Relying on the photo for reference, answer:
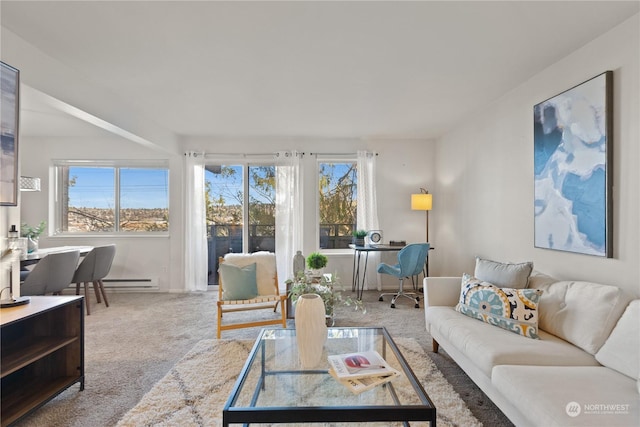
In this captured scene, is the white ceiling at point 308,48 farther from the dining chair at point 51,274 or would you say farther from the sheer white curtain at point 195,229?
the dining chair at point 51,274

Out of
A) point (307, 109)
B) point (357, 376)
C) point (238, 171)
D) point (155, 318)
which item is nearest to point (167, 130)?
point (238, 171)

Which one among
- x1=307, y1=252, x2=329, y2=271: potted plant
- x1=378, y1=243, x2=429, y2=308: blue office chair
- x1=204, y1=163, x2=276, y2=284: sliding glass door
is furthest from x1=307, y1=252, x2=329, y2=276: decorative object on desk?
x1=204, y1=163, x2=276, y2=284: sliding glass door

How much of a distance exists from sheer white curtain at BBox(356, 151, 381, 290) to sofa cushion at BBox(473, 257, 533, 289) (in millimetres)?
2348

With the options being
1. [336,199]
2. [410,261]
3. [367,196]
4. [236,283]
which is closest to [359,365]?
[236,283]

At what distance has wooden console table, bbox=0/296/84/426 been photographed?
183 centimetres

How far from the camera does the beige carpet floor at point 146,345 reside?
76.3 inches

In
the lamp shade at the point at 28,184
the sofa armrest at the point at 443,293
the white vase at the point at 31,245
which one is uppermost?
the lamp shade at the point at 28,184

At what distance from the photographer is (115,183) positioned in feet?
16.3

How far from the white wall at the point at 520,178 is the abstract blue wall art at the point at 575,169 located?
2.2 inches

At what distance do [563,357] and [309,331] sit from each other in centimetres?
141

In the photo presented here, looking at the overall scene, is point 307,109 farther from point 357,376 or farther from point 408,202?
point 357,376

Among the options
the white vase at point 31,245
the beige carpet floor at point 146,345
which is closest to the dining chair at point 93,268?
the beige carpet floor at point 146,345

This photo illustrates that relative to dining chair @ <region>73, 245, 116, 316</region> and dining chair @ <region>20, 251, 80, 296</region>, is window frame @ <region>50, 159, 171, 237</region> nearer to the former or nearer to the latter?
dining chair @ <region>73, 245, 116, 316</region>

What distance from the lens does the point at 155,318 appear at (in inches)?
144
